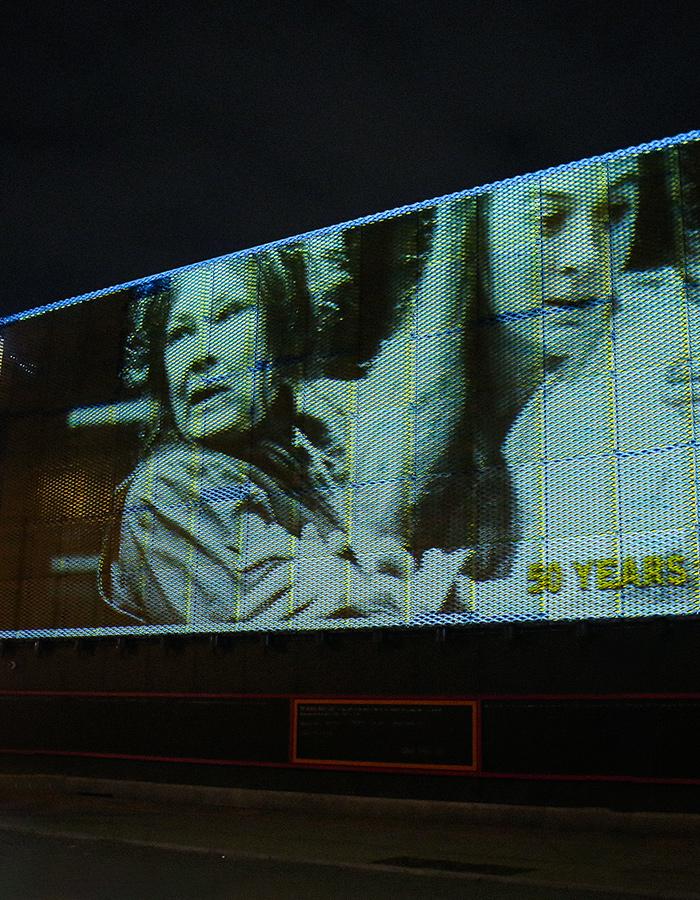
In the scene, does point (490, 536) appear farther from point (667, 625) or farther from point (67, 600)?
point (67, 600)

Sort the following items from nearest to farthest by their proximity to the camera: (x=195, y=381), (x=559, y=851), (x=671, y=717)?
(x=559, y=851), (x=671, y=717), (x=195, y=381)

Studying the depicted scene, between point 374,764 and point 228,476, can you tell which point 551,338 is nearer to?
point 228,476

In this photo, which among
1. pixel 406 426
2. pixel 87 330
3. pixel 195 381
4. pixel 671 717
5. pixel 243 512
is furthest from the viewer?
pixel 87 330

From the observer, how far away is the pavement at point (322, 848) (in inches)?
432

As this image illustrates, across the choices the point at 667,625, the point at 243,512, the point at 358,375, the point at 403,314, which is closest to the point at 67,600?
the point at 243,512

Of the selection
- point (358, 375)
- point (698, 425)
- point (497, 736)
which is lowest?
point (497, 736)

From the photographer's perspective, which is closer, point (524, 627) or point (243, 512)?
point (524, 627)

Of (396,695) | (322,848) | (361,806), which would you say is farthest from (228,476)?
(322,848)

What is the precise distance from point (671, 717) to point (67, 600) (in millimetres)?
13302

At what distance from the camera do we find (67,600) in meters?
23.4

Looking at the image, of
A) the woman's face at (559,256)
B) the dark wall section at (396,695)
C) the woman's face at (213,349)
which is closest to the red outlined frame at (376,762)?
the dark wall section at (396,695)

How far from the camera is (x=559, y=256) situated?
19266mm

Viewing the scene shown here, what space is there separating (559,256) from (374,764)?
974cm

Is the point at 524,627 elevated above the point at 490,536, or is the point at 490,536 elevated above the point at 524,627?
the point at 490,536
